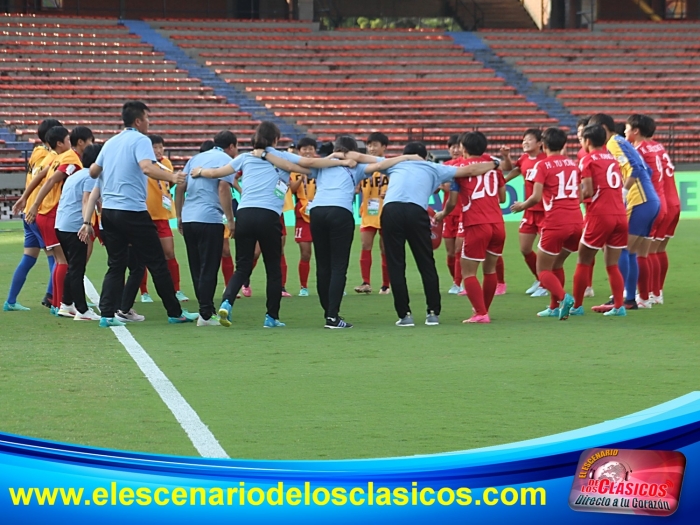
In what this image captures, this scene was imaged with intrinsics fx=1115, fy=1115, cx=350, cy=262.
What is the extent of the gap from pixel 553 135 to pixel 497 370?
3.43 m

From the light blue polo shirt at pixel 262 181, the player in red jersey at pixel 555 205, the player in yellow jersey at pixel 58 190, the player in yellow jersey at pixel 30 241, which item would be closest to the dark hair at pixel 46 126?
the player in yellow jersey at pixel 30 241

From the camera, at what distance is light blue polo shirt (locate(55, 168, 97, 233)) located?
10.5 m

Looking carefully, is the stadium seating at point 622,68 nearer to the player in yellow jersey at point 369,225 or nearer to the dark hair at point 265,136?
the player in yellow jersey at point 369,225

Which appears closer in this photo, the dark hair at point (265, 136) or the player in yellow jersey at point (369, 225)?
the dark hair at point (265, 136)

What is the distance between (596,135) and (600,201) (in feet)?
2.04

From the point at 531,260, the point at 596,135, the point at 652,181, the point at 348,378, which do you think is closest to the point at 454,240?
the point at 531,260

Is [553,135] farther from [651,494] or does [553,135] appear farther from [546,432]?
[651,494]

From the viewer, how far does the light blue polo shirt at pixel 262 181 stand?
1005cm

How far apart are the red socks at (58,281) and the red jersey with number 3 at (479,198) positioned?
13.1 ft

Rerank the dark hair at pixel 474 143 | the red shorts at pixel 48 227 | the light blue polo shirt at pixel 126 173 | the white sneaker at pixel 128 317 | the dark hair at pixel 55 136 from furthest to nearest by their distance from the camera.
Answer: the red shorts at pixel 48 227 < the dark hair at pixel 55 136 < the white sneaker at pixel 128 317 < the dark hair at pixel 474 143 < the light blue polo shirt at pixel 126 173

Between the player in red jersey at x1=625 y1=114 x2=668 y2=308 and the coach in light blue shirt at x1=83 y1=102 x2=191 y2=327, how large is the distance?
477cm

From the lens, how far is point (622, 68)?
124ft

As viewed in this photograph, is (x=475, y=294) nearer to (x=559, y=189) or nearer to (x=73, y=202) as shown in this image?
→ (x=559, y=189)

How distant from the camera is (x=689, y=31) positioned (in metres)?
40.8
